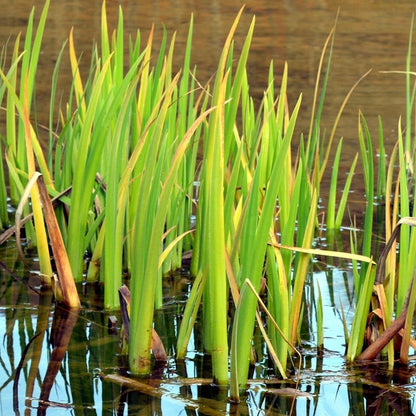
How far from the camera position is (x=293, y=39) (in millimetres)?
8398

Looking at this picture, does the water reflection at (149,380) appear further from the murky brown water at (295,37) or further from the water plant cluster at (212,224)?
the murky brown water at (295,37)

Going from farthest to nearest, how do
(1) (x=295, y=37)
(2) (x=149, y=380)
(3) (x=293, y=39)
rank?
(1) (x=295, y=37) → (3) (x=293, y=39) → (2) (x=149, y=380)

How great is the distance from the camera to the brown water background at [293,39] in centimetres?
549

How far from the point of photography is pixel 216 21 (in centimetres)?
944

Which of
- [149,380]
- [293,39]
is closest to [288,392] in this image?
[149,380]

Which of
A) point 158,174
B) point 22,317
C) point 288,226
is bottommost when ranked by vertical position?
point 22,317

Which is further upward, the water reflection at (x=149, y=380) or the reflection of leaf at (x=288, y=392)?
the reflection of leaf at (x=288, y=392)

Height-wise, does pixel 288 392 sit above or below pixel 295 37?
below

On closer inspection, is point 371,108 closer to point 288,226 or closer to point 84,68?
point 84,68

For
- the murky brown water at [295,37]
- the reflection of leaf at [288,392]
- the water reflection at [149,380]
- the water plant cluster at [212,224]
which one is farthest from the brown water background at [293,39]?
the reflection of leaf at [288,392]

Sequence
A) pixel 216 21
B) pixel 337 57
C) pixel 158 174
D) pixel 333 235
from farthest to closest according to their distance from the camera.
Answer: pixel 216 21 → pixel 337 57 → pixel 333 235 → pixel 158 174

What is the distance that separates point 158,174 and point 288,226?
30 centimetres

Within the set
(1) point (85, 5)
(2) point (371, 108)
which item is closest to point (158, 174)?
(2) point (371, 108)

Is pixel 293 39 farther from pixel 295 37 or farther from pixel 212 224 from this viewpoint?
pixel 212 224
